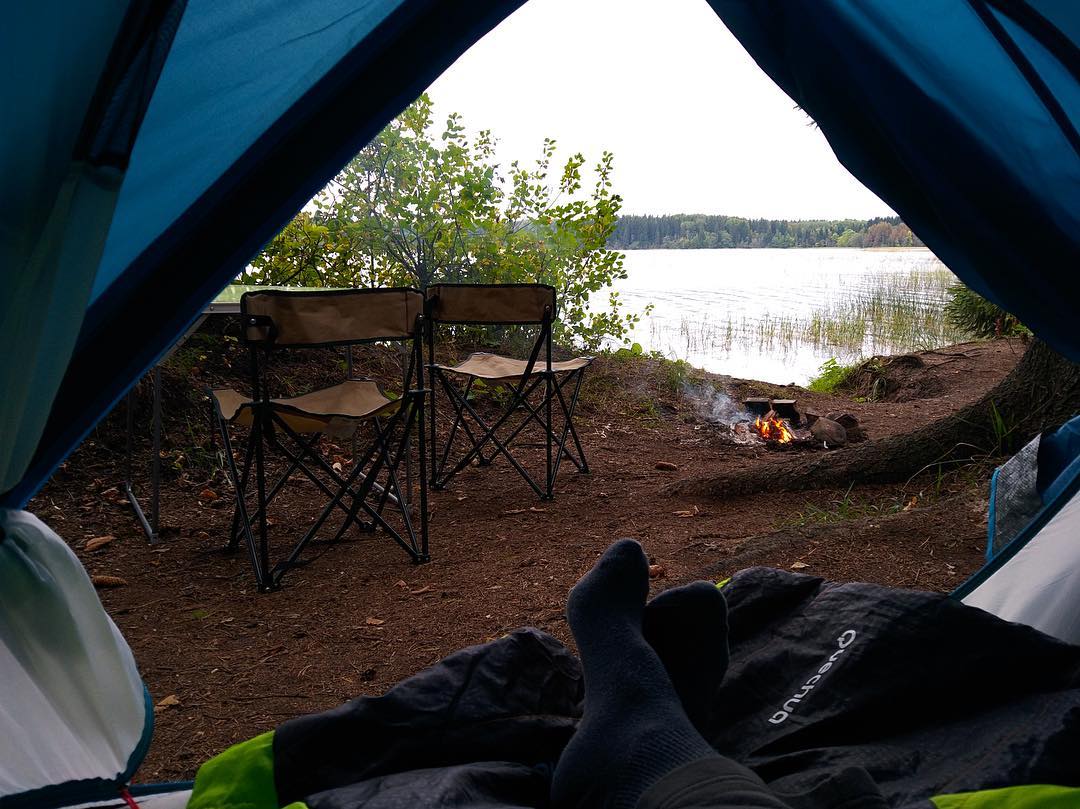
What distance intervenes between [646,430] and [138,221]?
3703mm

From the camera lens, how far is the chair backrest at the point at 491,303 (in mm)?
3559

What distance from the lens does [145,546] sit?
3.07 m

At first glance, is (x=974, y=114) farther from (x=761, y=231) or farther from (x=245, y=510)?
(x=761, y=231)

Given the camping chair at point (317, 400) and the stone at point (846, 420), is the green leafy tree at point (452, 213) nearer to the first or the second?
the stone at point (846, 420)

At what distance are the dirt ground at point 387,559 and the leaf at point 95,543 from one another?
20mm

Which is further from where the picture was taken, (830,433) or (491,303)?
(830,433)

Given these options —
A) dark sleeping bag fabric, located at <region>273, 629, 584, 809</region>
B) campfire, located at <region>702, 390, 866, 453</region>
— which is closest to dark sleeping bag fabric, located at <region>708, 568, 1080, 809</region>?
dark sleeping bag fabric, located at <region>273, 629, 584, 809</region>

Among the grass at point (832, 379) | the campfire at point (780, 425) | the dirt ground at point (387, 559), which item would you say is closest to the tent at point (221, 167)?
the dirt ground at point (387, 559)

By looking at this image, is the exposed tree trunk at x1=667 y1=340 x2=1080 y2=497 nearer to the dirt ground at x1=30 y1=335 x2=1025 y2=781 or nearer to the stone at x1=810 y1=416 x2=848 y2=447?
the dirt ground at x1=30 y1=335 x2=1025 y2=781

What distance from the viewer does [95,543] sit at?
3.03 meters

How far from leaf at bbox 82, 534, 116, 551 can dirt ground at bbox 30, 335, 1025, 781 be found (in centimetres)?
2

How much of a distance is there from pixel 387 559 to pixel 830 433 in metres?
2.82

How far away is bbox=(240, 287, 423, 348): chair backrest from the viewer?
259 centimetres

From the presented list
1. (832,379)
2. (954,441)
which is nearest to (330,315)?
(954,441)
